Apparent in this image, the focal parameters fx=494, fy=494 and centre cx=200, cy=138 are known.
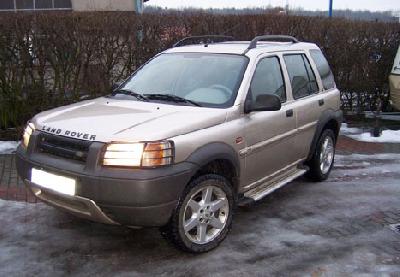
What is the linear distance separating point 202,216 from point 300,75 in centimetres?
236

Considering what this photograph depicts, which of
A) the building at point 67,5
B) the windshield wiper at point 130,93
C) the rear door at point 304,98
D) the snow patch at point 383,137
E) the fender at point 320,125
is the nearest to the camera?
the windshield wiper at point 130,93

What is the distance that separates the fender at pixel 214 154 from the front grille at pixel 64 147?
0.80 metres

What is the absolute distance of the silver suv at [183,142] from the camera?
3.64m

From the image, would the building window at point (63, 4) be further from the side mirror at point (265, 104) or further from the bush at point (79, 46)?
the side mirror at point (265, 104)

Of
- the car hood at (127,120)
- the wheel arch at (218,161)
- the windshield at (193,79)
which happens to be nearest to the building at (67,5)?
the windshield at (193,79)

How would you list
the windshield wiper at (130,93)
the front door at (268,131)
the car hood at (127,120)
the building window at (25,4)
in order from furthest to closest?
the building window at (25,4)
the windshield wiper at (130,93)
the front door at (268,131)
the car hood at (127,120)

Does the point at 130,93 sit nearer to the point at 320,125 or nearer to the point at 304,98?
the point at 304,98

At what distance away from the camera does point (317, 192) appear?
596 centimetres

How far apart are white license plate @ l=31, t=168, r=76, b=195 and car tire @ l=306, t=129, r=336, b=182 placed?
333 centimetres

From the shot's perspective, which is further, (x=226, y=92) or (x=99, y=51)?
(x=99, y=51)

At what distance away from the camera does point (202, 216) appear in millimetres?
4125

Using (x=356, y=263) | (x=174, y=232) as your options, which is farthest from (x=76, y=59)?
(x=356, y=263)

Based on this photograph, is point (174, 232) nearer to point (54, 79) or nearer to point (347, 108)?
point (54, 79)

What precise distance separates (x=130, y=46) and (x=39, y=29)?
1.53 meters
